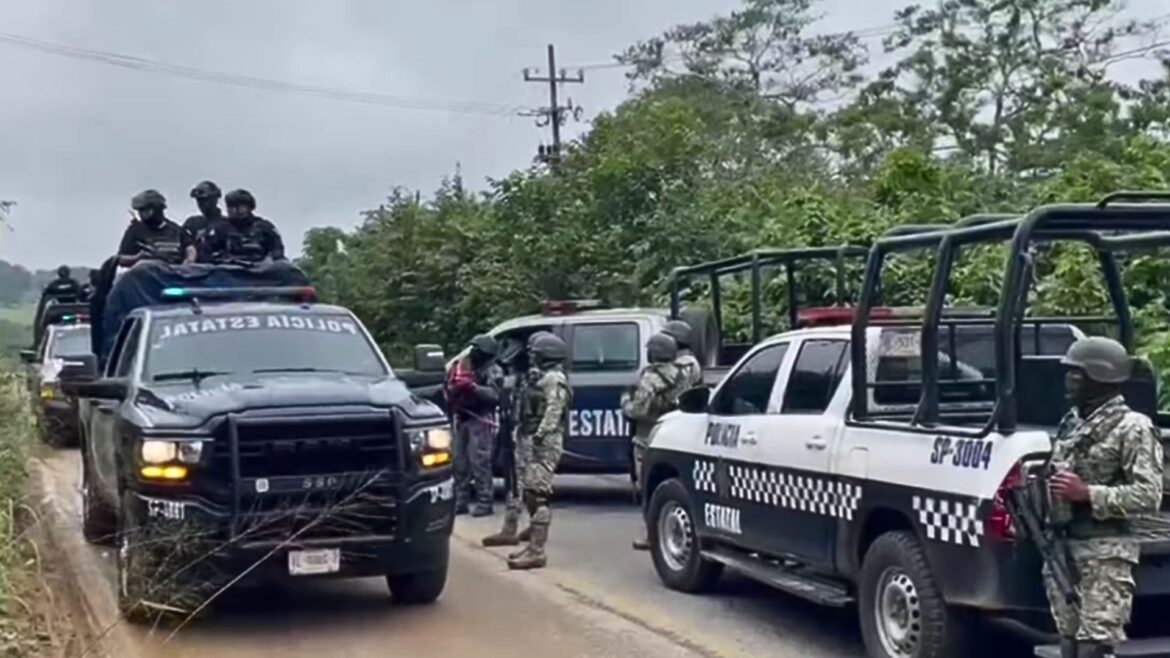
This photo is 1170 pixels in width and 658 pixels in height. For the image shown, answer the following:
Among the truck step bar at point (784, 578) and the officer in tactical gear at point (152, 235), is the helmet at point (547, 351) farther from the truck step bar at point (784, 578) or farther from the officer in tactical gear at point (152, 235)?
the officer in tactical gear at point (152, 235)

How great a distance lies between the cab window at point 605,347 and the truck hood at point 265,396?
498cm

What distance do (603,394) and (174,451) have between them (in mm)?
6392

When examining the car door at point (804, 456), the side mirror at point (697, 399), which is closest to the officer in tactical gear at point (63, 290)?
the side mirror at point (697, 399)

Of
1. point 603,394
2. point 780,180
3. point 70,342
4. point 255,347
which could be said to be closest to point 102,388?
point 255,347

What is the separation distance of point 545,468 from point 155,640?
3273 mm

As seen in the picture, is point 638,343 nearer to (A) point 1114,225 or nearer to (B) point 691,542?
(B) point 691,542

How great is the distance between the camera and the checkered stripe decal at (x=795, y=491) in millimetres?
8016

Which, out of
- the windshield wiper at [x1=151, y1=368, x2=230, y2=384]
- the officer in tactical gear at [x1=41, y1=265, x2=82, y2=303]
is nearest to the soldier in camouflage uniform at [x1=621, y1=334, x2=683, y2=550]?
the windshield wiper at [x1=151, y1=368, x2=230, y2=384]

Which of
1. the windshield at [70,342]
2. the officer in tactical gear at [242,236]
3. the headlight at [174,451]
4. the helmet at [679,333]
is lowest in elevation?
the headlight at [174,451]

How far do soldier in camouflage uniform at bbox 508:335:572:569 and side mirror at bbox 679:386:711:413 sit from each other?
1342mm

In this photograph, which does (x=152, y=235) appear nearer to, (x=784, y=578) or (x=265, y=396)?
(x=265, y=396)

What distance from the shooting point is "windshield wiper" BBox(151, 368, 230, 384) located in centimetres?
995

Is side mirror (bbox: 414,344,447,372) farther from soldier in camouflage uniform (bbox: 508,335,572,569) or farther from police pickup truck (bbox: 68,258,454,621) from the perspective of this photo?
soldier in camouflage uniform (bbox: 508,335,572,569)

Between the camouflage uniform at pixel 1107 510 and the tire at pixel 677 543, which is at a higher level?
the camouflage uniform at pixel 1107 510
